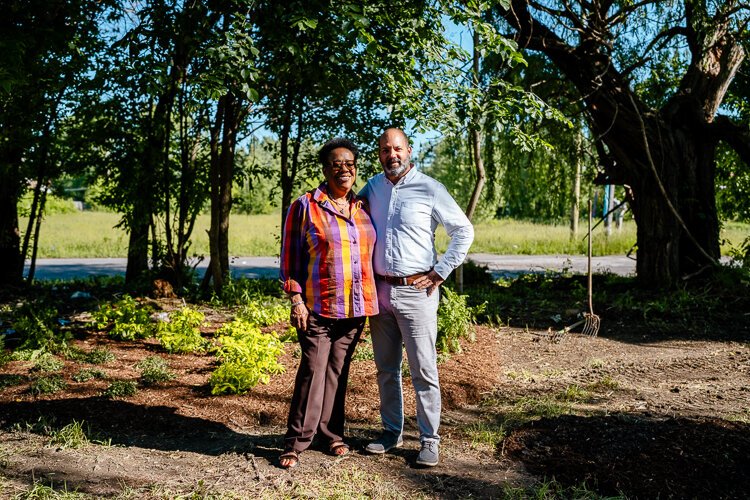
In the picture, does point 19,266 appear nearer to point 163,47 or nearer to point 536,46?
point 163,47

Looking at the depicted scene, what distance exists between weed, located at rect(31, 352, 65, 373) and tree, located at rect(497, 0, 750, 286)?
7.47 metres

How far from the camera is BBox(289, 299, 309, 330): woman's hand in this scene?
3740 mm

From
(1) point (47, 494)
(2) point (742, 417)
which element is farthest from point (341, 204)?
(2) point (742, 417)

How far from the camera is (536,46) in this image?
10.0 metres

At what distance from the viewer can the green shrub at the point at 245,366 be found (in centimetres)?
518

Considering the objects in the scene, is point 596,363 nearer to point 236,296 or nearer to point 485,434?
point 485,434

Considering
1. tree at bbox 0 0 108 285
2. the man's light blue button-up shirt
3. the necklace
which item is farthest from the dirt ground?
tree at bbox 0 0 108 285

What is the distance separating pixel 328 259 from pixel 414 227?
0.52m

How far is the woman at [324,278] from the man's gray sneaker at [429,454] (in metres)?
0.64

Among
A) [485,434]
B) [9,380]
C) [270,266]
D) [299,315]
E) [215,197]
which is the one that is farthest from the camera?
[270,266]

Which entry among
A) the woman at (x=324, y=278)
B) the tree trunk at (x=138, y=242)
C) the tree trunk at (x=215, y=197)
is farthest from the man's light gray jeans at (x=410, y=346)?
the tree trunk at (x=138, y=242)

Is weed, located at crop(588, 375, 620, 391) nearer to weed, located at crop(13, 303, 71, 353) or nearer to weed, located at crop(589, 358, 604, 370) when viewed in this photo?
weed, located at crop(589, 358, 604, 370)

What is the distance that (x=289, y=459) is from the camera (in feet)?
12.5

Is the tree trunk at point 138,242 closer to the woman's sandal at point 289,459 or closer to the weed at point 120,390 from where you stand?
the weed at point 120,390
